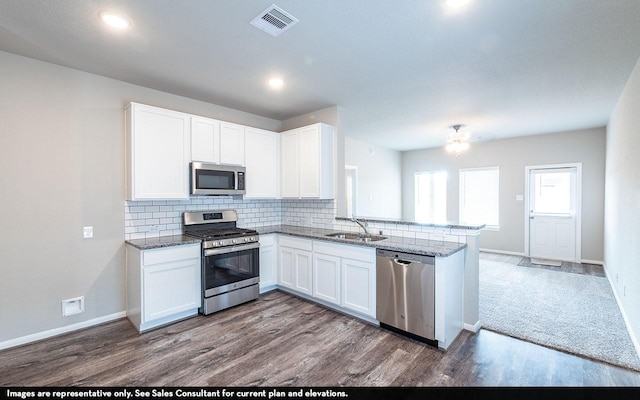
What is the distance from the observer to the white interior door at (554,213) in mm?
5797

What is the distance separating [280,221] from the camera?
16.4 ft

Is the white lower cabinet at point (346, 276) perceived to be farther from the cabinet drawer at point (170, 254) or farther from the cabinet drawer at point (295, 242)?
the cabinet drawer at point (170, 254)

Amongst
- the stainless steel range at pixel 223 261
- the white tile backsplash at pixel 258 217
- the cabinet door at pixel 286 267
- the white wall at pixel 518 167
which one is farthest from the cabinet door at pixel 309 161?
the white wall at pixel 518 167

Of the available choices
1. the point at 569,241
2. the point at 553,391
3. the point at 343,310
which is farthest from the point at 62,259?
the point at 569,241

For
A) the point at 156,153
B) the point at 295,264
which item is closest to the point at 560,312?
the point at 295,264

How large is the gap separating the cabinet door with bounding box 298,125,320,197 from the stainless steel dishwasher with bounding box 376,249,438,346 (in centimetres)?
147

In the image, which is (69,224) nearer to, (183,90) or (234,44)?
(183,90)

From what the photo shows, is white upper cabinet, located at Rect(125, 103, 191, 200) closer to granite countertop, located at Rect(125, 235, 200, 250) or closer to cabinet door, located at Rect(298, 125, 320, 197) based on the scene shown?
granite countertop, located at Rect(125, 235, 200, 250)

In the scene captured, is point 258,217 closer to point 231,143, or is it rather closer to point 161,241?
point 231,143

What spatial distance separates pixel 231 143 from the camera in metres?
3.86

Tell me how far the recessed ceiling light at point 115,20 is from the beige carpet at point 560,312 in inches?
169

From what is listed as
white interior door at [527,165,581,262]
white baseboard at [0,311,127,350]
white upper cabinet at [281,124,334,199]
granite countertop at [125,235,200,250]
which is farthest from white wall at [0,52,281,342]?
white interior door at [527,165,581,262]

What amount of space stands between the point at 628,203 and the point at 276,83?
4.03 meters

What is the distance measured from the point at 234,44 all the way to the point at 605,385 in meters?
3.94
